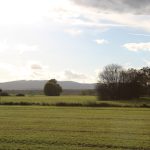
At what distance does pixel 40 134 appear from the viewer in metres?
25.8

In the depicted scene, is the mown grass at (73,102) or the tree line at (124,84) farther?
the tree line at (124,84)

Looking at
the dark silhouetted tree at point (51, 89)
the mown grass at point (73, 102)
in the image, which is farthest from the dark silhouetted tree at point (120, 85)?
the dark silhouetted tree at point (51, 89)


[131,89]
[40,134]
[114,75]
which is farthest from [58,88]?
[40,134]

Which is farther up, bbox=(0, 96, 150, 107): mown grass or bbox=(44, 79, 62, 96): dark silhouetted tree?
bbox=(44, 79, 62, 96): dark silhouetted tree

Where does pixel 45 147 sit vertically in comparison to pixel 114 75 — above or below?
below

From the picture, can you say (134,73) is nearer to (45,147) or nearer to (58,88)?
(58,88)

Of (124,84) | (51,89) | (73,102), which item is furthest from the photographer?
(51,89)

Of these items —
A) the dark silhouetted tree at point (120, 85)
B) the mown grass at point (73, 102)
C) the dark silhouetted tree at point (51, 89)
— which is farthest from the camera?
the dark silhouetted tree at point (51, 89)

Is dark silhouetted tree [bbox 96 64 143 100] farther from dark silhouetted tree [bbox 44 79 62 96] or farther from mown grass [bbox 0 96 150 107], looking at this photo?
dark silhouetted tree [bbox 44 79 62 96]

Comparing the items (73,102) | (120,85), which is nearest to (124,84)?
(120,85)

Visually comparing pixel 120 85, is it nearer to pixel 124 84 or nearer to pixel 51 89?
pixel 124 84

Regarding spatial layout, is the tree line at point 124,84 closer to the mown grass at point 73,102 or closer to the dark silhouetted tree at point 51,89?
the mown grass at point 73,102

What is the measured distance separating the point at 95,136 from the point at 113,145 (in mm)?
4092

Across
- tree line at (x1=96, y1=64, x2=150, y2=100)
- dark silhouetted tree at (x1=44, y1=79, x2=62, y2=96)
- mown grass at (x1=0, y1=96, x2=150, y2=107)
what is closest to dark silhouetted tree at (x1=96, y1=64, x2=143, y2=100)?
tree line at (x1=96, y1=64, x2=150, y2=100)
